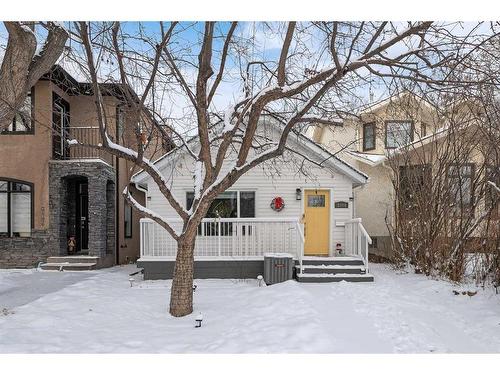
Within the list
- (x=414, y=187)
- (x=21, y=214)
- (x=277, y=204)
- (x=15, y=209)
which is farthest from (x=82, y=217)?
(x=414, y=187)

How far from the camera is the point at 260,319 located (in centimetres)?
480

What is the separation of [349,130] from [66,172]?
9.25m

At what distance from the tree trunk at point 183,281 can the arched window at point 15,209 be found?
635 cm

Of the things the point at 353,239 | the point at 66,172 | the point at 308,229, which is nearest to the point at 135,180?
the point at 66,172

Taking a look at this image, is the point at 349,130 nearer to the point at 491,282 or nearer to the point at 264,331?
the point at 491,282

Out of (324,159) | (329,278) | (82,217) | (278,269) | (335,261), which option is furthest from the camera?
(82,217)

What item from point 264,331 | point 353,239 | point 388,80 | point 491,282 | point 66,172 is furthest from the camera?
point 66,172

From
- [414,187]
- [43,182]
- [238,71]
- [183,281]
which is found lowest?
[183,281]

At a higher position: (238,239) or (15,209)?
(15,209)

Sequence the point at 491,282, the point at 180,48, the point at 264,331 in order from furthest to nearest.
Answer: the point at 491,282 → the point at 180,48 → the point at 264,331

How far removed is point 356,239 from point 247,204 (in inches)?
106

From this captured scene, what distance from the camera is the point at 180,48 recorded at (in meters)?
5.54

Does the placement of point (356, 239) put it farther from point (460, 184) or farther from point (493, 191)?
point (493, 191)

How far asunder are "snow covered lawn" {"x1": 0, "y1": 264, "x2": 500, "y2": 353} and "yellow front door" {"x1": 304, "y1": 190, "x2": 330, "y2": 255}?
6.34ft
